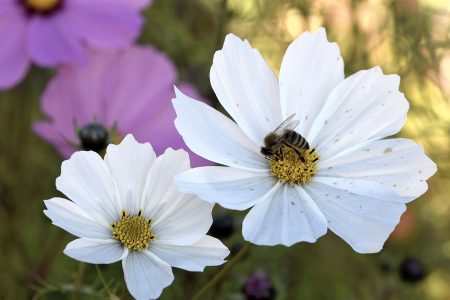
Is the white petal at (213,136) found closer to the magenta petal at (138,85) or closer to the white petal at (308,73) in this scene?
the white petal at (308,73)

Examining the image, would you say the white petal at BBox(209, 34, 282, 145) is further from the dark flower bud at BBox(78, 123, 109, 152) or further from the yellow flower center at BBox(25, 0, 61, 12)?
the yellow flower center at BBox(25, 0, 61, 12)

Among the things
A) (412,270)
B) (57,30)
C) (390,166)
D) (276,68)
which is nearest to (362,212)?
(390,166)

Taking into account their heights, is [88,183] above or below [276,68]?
above

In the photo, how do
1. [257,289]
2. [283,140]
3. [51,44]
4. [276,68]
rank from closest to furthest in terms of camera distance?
[283,140] < [257,289] < [51,44] < [276,68]

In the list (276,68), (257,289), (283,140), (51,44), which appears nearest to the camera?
(283,140)

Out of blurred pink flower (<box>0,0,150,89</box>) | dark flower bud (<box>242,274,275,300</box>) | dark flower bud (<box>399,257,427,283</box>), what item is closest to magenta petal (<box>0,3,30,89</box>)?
blurred pink flower (<box>0,0,150,89</box>)

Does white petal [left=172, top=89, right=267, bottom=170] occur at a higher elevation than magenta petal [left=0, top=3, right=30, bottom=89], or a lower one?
lower

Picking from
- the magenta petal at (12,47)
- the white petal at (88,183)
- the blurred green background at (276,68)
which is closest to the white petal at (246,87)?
the white petal at (88,183)

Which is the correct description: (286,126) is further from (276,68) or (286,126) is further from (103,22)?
(276,68)
